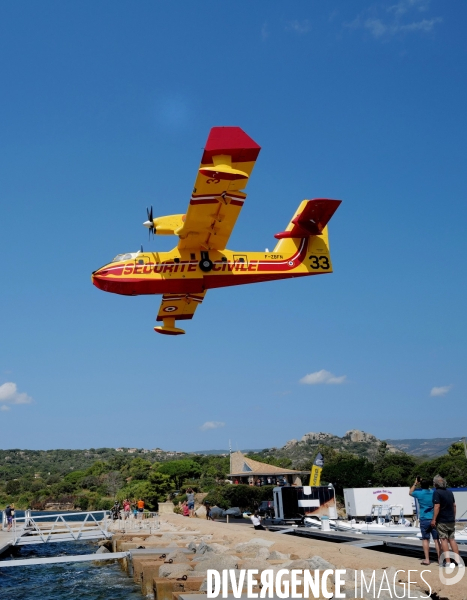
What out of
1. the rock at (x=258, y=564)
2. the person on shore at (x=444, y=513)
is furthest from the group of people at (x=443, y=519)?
the rock at (x=258, y=564)

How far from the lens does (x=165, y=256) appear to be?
58.0 ft

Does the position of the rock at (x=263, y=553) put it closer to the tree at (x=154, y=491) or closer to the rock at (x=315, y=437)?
the tree at (x=154, y=491)

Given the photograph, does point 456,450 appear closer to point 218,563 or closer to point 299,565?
point 218,563

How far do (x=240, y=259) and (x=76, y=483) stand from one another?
75077 millimetres

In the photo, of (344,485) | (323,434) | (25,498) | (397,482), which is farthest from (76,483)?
(323,434)

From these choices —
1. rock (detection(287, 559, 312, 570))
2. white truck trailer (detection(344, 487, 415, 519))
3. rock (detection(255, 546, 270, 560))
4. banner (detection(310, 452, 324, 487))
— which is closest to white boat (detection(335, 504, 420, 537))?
white truck trailer (detection(344, 487, 415, 519))

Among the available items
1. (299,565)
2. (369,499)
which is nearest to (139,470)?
(369,499)

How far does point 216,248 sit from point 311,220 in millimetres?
3640

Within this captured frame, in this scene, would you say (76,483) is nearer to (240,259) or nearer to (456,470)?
(456,470)

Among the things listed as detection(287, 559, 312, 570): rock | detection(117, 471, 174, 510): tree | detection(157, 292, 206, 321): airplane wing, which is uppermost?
detection(157, 292, 206, 321): airplane wing

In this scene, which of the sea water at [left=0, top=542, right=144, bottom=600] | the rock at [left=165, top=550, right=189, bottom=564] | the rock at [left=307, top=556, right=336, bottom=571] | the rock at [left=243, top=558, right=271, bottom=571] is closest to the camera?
the rock at [left=307, top=556, right=336, bottom=571]

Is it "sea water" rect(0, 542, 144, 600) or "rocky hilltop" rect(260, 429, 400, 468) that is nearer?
"sea water" rect(0, 542, 144, 600)

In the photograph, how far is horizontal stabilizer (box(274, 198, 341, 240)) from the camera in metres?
18.2

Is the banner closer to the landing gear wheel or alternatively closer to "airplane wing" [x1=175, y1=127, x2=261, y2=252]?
the landing gear wheel
